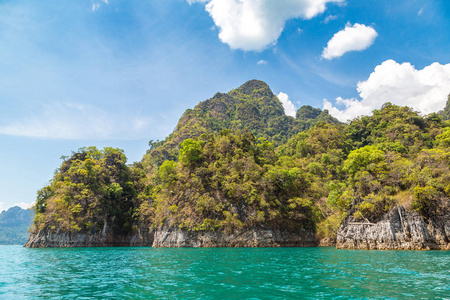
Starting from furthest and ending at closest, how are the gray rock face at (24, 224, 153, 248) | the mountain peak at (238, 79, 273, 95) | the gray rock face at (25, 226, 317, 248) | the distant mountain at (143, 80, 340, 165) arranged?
the mountain peak at (238, 79, 273, 95), the distant mountain at (143, 80, 340, 165), the gray rock face at (24, 224, 153, 248), the gray rock face at (25, 226, 317, 248)

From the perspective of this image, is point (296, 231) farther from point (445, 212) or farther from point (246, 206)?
point (445, 212)

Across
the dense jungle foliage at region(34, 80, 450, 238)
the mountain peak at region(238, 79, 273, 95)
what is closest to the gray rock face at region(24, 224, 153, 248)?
the dense jungle foliage at region(34, 80, 450, 238)

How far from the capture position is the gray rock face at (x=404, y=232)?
2914cm

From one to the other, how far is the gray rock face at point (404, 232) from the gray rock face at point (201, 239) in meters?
14.8

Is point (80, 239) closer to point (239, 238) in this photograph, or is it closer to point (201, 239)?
point (201, 239)

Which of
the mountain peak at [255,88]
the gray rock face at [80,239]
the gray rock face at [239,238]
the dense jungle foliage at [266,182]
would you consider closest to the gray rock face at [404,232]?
the dense jungle foliage at [266,182]

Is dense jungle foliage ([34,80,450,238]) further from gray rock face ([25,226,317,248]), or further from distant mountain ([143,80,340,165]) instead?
distant mountain ([143,80,340,165])

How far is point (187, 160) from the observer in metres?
55.3

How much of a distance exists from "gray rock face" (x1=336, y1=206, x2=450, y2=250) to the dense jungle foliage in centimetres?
108

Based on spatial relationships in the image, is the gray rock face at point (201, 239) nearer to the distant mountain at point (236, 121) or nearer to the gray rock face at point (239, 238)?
the gray rock face at point (239, 238)

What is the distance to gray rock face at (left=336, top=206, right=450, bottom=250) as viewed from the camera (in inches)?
1147

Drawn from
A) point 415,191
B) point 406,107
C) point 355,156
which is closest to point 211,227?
point 355,156

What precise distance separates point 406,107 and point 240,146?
4683 cm

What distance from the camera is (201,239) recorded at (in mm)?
46750
